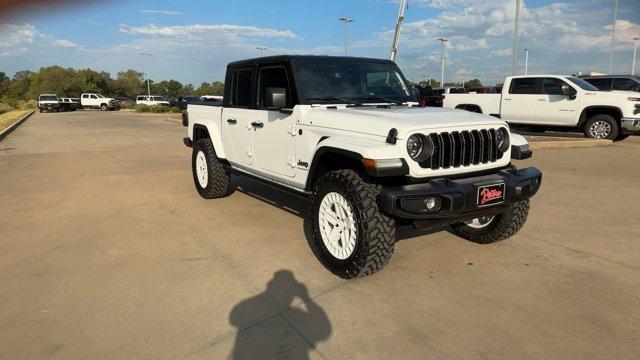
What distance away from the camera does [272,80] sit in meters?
5.14

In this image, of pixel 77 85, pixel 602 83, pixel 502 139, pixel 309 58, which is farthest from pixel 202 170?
pixel 77 85

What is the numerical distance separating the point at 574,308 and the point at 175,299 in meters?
2.86

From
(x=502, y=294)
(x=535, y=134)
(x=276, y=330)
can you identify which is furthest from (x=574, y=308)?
(x=535, y=134)

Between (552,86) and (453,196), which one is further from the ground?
(552,86)

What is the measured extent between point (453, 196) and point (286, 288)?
1459mm

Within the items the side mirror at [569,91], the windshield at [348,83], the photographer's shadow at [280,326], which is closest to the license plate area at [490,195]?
the photographer's shadow at [280,326]

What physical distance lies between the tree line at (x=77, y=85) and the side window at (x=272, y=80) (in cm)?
6122

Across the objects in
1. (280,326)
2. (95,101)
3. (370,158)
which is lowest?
(280,326)

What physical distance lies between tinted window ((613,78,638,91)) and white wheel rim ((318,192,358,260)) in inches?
634

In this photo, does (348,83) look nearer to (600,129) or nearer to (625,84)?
(600,129)

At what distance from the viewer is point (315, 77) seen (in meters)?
4.77

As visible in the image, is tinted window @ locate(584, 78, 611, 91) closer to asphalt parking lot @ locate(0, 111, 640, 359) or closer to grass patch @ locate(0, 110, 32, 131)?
asphalt parking lot @ locate(0, 111, 640, 359)

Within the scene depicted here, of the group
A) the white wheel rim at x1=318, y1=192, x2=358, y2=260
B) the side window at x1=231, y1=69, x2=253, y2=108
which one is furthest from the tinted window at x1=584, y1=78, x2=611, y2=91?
the white wheel rim at x1=318, y1=192, x2=358, y2=260

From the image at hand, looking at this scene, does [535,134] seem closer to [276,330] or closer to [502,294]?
Answer: [502,294]
